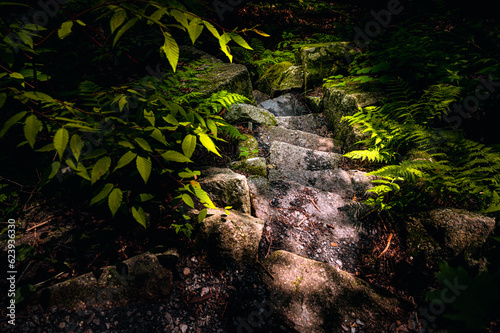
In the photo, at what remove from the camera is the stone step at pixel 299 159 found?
146 inches

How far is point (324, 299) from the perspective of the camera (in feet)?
6.02

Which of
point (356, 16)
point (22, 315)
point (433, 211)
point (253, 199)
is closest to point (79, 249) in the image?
point (22, 315)

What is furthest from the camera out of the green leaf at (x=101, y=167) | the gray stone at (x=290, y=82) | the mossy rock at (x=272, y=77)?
the mossy rock at (x=272, y=77)

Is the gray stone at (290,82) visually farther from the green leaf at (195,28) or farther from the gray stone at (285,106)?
the green leaf at (195,28)

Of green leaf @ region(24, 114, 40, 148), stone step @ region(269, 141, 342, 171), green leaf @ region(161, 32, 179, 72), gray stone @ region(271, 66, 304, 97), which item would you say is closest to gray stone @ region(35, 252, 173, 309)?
green leaf @ region(24, 114, 40, 148)

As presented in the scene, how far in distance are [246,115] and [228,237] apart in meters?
3.04

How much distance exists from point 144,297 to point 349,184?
313 cm

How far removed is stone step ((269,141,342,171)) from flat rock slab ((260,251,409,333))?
1940 mm

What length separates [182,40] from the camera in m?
4.75

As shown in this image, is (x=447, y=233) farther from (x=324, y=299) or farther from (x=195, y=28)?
(x=195, y=28)

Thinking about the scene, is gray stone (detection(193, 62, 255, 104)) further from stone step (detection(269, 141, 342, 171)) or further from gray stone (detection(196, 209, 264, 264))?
gray stone (detection(196, 209, 264, 264))

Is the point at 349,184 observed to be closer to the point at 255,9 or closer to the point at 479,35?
the point at 479,35

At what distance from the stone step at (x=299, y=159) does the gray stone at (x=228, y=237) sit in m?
1.81

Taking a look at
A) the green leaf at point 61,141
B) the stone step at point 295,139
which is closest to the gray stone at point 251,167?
the stone step at point 295,139
